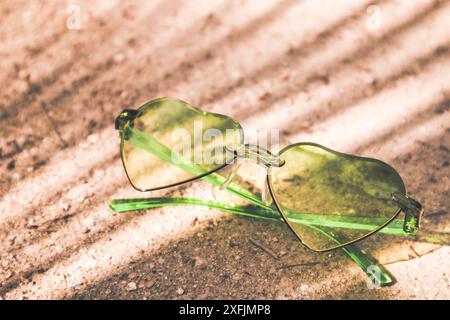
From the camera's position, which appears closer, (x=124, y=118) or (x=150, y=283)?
(x=150, y=283)

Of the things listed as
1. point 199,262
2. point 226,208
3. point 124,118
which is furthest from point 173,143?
point 199,262

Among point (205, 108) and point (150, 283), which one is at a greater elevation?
point (205, 108)

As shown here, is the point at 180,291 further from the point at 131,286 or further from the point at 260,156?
the point at 260,156

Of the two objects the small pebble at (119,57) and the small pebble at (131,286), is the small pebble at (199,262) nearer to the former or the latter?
the small pebble at (131,286)

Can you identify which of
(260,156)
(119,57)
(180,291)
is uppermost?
(119,57)

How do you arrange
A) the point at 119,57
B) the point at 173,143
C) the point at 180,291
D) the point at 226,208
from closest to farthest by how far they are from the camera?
the point at 180,291 → the point at 226,208 → the point at 173,143 → the point at 119,57

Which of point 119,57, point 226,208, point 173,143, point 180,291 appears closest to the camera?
point 180,291

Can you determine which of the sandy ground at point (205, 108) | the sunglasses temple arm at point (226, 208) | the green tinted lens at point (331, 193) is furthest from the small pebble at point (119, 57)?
the green tinted lens at point (331, 193)
